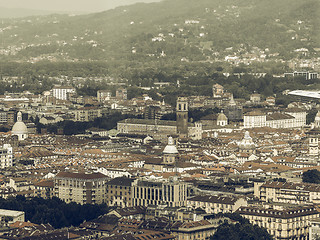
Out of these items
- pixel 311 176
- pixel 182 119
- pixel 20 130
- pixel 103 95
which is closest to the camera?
pixel 311 176

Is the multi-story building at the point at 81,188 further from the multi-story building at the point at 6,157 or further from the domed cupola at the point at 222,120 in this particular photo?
the domed cupola at the point at 222,120

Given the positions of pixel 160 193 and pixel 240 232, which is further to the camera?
pixel 160 193

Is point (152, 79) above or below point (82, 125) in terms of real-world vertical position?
above

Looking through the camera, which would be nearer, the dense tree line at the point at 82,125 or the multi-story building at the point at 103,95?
the dense tree line at the point at 82,125

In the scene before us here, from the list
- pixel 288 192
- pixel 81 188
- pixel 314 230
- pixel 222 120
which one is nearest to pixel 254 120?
pixel 222 120

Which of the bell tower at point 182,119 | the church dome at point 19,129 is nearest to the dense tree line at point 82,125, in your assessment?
the church dome at point 19,129

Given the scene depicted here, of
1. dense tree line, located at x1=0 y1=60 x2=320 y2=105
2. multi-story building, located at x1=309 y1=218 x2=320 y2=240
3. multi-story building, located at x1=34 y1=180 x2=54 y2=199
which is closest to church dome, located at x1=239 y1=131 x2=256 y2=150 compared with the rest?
multi-story building, located at x1=34 y1=180 x2=54 y2=199

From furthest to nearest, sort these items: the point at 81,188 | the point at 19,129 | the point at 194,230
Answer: the point at 19,129, the point at 81,188, the point at 194,230

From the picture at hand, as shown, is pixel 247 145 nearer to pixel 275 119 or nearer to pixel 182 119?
pixel 182 119
